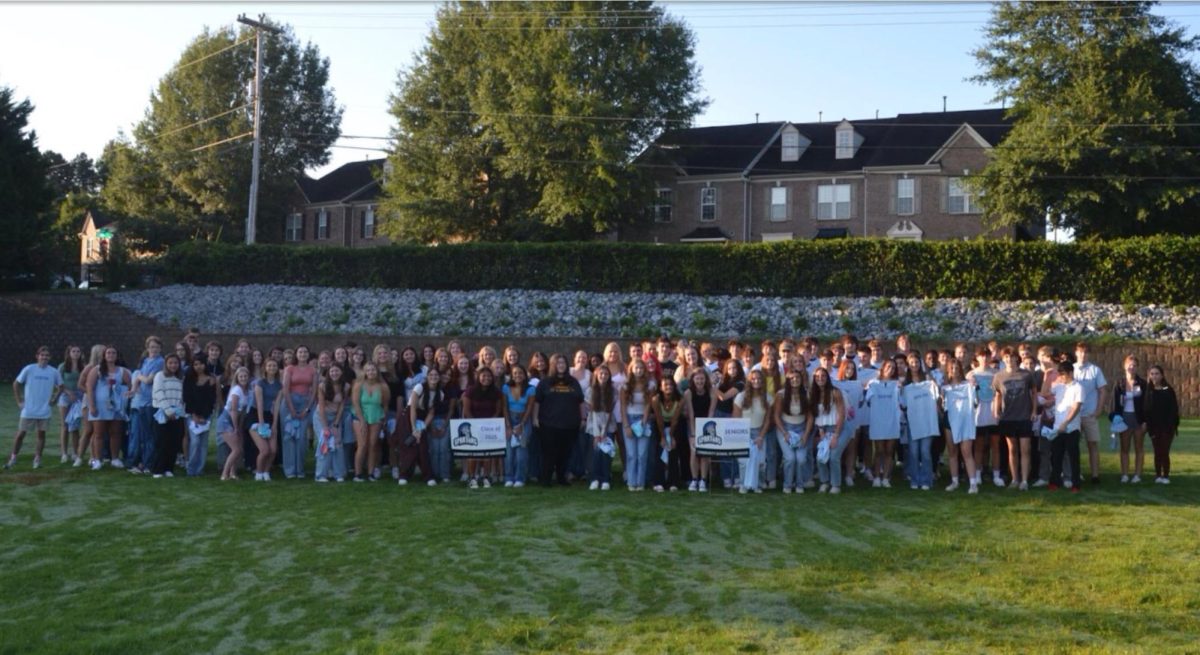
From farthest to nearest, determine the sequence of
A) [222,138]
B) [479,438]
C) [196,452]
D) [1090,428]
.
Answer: [222,138] < [196,452] < [1090,428] < [479,438]

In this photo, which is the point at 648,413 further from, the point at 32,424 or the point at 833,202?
the point at 833,202

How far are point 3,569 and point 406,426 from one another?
20.3 feet

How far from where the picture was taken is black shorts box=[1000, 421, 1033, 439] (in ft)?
50.4

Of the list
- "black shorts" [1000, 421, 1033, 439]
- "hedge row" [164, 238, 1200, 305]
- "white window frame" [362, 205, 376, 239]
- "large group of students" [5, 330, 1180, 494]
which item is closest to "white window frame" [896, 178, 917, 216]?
"hedge row" [164, 238, 1200, 305]

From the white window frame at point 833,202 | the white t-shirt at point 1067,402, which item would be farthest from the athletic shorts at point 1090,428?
the white window frame at point 833,202

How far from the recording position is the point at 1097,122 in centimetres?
3928

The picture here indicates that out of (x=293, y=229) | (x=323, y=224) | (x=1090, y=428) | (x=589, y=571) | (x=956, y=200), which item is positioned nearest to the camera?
(x=589, y=571)

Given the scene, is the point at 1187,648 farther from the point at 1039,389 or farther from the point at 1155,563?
the point at 1039,389

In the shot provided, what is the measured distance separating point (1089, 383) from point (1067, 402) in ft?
1.48

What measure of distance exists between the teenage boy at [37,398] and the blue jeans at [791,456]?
1046 centimetres

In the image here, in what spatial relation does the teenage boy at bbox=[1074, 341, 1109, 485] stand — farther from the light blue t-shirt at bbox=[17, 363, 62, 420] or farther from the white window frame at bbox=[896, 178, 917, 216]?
the white window frame at bbox=[896, 178, 917, 216]

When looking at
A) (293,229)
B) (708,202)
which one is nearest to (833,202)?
(708,202)

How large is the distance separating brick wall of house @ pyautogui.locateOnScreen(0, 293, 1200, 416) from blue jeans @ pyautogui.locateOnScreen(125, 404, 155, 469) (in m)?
15.9

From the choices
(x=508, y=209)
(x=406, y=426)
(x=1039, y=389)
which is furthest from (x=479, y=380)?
(x=508, y=209)
